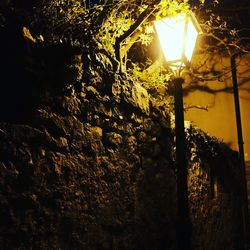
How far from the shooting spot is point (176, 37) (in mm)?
4082

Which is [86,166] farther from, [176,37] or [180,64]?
[176,37]

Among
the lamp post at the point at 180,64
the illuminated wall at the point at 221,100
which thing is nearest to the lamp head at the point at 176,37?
the lamp post at the point at 180,64

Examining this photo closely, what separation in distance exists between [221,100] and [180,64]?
7351 millimetres

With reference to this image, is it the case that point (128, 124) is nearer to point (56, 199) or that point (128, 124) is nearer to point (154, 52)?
point (56, 199)

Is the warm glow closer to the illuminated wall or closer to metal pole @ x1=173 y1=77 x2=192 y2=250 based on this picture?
metal pole @ x1=173 y1=77 x2=192 y2=250

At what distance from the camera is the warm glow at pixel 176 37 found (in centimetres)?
402

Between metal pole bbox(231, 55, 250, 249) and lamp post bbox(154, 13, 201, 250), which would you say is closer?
lamp post bbox(154, 13, 201, 250)

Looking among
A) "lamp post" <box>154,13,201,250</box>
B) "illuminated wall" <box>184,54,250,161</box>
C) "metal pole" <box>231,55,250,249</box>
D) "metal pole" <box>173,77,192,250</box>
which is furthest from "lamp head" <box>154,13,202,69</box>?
"illuminated wall" <box>184,54,250,161</box>

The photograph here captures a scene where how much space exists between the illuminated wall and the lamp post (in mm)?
6877

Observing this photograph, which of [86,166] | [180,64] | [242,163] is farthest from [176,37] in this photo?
[242,163]

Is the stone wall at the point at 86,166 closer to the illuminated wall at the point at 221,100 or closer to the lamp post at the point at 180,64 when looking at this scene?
the lamp post at the point at 180,64

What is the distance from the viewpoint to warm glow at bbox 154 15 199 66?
158 inches

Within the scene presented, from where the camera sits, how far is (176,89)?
4.24 meters

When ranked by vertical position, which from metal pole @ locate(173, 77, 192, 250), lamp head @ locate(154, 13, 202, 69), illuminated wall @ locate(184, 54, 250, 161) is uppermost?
illuminated wall @ locate(184, 54, 250, 161)
